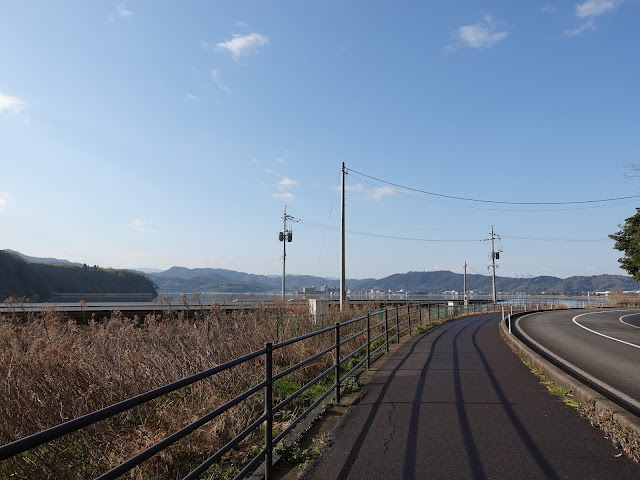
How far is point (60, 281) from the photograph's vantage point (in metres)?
98.7

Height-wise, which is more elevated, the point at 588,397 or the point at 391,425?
the point at 588,397

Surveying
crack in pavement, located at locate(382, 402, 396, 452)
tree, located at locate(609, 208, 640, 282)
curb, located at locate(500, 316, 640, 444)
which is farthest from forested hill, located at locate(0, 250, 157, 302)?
crack in pavement, located at locate(382, 402, 396, 452)

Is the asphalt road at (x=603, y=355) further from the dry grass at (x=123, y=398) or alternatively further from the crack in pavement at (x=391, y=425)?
the dry grass at (x=123, y=398)

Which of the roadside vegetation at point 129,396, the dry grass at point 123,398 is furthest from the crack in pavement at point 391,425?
the dry grass at point 123,398

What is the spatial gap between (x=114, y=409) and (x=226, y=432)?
3700 millimetres

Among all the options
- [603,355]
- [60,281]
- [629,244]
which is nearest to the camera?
[603,355]

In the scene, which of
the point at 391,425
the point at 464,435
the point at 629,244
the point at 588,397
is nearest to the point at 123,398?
the point at 391,425

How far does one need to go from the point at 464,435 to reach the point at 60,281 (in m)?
110

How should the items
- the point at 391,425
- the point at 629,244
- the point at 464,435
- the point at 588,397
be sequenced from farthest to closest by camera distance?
1. the point at 629,244
2. the point at 588,397
3. the point at 391,425
4. the point at 464,435

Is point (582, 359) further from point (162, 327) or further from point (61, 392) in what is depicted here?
point (61, 392)

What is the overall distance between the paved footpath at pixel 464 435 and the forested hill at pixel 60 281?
67.5 m

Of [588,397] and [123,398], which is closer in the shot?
[123,398]

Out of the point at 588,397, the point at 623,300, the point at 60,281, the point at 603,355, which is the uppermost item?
the point at 60,281

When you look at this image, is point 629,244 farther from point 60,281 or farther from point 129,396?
point 60,281
